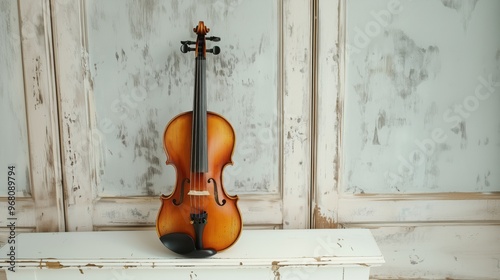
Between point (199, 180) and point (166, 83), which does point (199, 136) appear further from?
point (166, 83)

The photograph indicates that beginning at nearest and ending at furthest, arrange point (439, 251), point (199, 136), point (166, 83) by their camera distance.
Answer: point (199, 136), point (166, 83), point (439, 251)

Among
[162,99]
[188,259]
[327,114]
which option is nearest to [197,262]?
[188,259]

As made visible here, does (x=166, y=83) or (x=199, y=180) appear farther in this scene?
(x=166, y=83)

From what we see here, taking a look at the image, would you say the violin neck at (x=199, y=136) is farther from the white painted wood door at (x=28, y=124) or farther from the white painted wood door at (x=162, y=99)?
the white painted wood door at (x=28, y=124)

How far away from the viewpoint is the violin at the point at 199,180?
168 cm

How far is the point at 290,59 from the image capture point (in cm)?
198

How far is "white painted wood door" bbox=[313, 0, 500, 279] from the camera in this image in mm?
1970

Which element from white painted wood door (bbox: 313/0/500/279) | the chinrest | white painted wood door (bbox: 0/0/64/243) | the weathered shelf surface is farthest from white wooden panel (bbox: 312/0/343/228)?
white painted wood door (bbox: 0/0/64/243)

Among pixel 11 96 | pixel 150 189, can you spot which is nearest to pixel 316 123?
pixel 150 189

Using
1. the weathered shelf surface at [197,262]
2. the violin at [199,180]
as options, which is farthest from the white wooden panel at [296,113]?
the violin at [199,180]

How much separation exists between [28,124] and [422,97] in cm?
174

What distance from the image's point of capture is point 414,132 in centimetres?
204

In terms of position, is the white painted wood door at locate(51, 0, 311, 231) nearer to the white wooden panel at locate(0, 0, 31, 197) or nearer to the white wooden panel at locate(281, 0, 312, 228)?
the white wooden panel at locate(281, 0, 312, 228)

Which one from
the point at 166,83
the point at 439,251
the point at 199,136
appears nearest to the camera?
the point at 199,136
